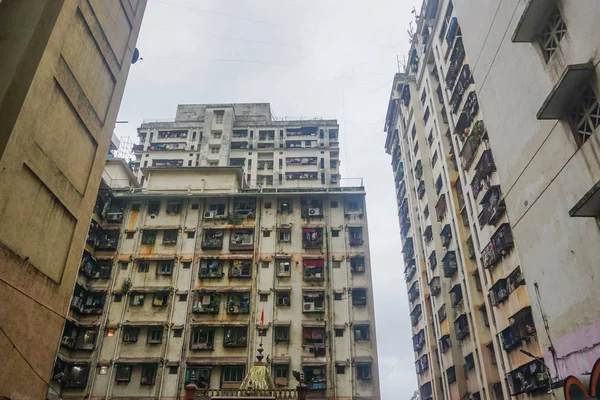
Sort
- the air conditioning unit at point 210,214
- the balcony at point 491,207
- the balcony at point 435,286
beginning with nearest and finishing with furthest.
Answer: the balcony at point 491,207 → the balcony at point 435,286 → the air conditioning unit at point 210,214

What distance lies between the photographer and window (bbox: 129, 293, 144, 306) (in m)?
37.3

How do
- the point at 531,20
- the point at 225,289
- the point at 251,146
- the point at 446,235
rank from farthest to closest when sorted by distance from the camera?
the point at 251,146 < the point at 225,289 < the point at 446,235 < the point at 531,20

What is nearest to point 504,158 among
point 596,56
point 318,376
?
point 596,56

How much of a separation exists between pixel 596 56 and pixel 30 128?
12.3m

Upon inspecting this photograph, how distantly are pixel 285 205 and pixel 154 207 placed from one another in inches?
482

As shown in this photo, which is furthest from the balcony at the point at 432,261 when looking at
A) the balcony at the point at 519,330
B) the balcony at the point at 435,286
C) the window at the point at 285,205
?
the window at the point at 285,205

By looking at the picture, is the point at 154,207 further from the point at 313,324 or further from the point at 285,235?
the point at 313,324

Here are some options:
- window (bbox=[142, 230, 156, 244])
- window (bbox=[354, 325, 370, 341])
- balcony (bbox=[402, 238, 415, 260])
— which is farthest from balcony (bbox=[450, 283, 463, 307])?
window (bbox=[142, 230, 156, 244])

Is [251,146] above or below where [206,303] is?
above

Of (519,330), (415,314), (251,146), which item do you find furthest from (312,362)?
(251,146)

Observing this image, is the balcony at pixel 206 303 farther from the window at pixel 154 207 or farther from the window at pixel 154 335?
the window at pixel 154 207

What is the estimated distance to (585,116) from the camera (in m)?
9.33

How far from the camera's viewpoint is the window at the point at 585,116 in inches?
360

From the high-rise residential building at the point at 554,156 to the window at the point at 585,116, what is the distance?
2cm
